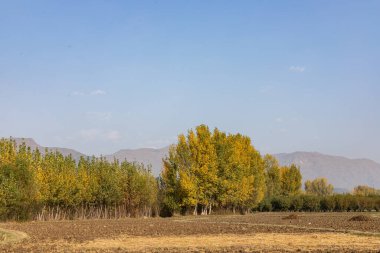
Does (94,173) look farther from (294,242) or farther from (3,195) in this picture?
(294,242)

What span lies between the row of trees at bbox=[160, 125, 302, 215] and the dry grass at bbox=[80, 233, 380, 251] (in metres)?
48.0

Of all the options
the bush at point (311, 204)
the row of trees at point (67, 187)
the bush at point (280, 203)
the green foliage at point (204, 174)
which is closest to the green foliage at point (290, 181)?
the bush at point (280, 203)

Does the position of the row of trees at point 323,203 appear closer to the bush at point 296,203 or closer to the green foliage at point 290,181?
the bush at point 296,203

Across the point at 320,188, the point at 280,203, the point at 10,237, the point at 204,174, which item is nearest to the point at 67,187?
the point at 204,174

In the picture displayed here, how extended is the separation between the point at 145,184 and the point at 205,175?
10915 mm

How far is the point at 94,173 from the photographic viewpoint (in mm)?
83625

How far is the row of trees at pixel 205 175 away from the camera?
8438cm

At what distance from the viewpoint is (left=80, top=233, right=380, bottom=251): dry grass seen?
2702cm

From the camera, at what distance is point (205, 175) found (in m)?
84.6

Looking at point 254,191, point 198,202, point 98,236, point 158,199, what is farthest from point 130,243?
point 254,191

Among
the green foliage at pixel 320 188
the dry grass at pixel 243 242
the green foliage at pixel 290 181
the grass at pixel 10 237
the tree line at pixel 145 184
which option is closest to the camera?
the dry grass at pixel 243 242

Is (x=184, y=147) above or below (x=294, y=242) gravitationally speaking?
above

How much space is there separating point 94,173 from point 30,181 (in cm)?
1871

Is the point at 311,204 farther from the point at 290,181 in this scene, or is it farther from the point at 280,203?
the point at 290,181
